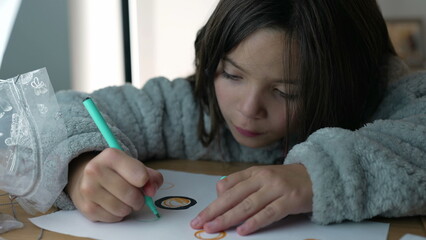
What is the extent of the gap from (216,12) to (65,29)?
0.67 metres

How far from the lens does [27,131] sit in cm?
45

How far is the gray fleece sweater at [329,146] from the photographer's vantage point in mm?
454

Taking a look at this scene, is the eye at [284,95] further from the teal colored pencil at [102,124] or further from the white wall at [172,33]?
the white wall at [172,33]

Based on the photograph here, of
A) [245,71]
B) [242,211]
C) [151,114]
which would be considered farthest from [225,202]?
[151,114]

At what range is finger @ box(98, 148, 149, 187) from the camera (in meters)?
0.43

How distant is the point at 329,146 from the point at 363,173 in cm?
4

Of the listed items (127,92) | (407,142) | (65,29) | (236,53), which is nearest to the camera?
(407,142)

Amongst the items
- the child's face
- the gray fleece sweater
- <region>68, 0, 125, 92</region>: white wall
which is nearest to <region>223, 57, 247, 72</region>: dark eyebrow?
the child's face

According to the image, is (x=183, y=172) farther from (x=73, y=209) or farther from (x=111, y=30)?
(x=111, y=30)

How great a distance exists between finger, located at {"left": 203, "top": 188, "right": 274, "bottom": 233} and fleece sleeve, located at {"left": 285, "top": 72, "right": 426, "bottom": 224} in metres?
0.05

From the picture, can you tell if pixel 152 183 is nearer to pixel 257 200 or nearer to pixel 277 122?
pixel 257 200

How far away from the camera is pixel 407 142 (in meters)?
0.54

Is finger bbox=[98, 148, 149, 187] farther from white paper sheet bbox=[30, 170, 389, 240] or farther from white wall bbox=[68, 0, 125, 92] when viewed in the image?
white wall bbox=[68, 0, 125, 92]

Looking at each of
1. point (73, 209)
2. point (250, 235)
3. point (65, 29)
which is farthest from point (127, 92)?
point (65, 29)
